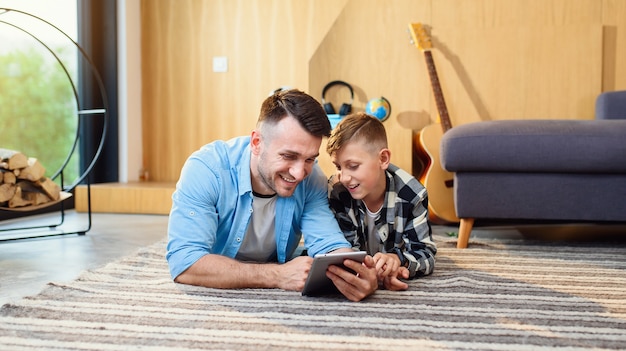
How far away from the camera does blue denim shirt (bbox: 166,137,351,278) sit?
165cm

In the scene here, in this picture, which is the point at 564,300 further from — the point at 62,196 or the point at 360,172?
the point at 62,196

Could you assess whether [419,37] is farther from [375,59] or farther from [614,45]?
[614,45]

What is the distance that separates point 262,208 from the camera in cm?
182

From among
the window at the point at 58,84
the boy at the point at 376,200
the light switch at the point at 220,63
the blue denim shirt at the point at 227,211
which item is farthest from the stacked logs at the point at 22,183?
the light switch at the point at 220,63

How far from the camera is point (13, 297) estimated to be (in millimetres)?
1677

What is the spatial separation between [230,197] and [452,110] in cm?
252

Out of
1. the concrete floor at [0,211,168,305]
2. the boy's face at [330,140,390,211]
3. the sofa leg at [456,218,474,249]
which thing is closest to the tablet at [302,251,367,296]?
the boy's face at [330,140,390,211]

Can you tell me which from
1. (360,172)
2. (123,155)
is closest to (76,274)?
(360,172)

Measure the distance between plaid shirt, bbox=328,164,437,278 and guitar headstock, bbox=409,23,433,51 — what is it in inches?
79.3

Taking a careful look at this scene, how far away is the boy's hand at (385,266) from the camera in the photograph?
1703mm

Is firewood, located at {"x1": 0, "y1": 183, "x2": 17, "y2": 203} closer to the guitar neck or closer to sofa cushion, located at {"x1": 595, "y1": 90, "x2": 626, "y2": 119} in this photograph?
the guitar neck

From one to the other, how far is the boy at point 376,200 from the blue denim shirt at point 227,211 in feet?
0.34

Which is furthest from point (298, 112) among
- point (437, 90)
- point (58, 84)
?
point (58, 84)

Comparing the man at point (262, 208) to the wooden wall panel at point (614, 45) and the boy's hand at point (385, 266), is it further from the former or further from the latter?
the wooden wall panel at point (614, 45)
